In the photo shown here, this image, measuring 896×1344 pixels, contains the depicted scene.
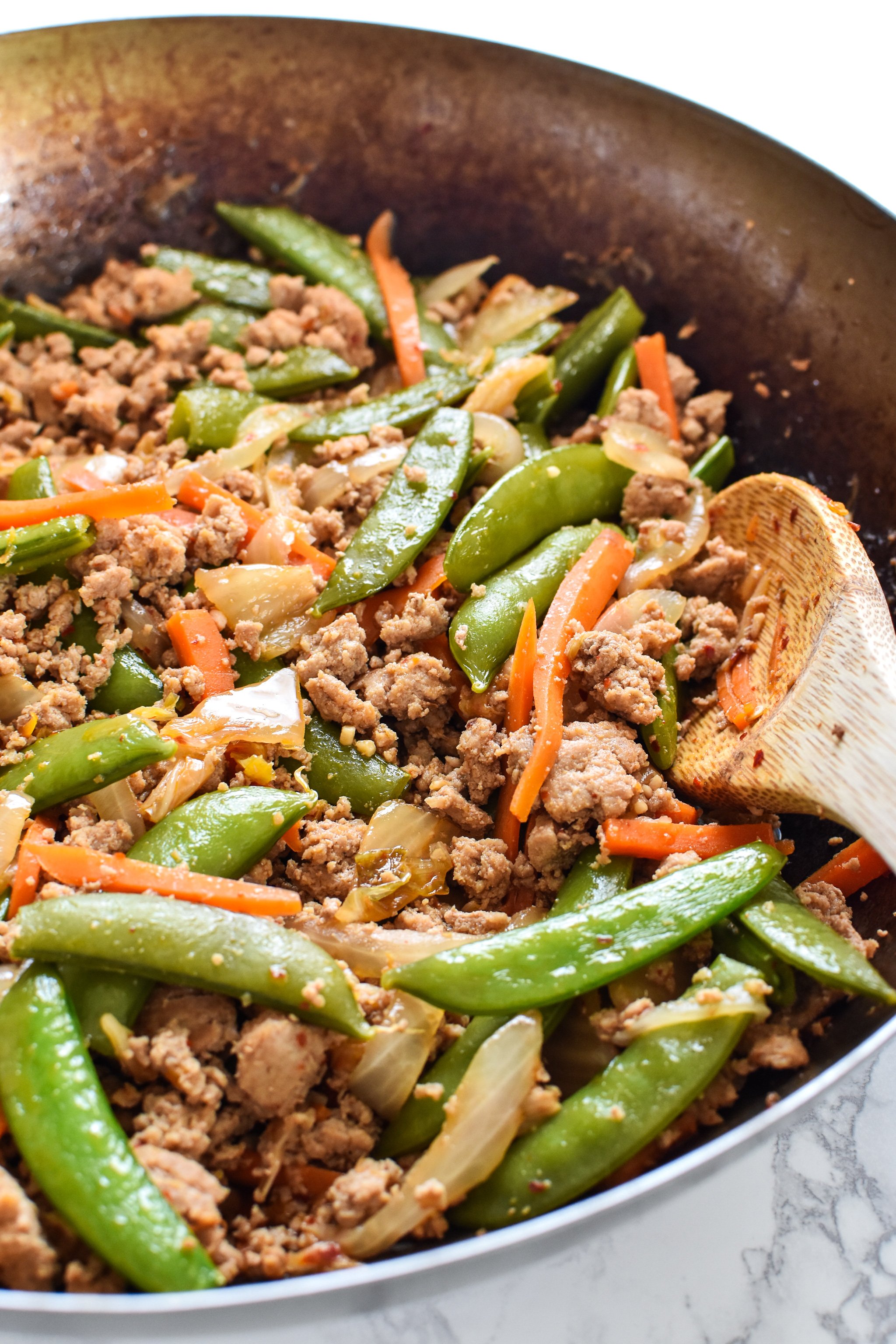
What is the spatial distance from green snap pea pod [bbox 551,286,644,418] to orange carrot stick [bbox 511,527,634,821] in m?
0.75

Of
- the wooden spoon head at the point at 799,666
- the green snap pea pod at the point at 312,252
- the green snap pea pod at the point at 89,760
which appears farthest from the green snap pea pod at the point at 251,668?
the green snap pea pod at the point at 312,252

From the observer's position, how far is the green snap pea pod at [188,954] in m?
1.95

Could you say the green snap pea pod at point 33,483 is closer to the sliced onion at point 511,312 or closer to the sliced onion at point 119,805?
the sliced onion at point 119,805

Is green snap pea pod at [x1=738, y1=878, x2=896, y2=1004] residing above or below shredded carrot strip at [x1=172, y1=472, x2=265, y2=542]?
below

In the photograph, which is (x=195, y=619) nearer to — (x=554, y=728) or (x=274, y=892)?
(x=274, y=892)

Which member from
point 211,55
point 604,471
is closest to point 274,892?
point 604,471

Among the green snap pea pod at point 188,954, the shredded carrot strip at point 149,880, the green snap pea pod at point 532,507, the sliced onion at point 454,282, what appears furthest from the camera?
the sliced onion at point 454,282

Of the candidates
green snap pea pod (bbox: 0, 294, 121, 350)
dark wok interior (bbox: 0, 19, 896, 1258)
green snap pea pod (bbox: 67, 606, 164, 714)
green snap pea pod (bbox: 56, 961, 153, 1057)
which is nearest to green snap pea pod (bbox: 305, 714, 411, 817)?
green snap pea pod (bbox: 67, 606, 164, 714)

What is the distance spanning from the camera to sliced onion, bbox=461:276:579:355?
3414 mm

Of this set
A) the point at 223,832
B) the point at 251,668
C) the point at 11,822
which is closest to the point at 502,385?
the point at 251,668

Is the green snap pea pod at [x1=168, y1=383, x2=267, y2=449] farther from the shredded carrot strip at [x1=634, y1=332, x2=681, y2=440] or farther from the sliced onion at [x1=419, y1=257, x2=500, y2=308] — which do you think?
the shredded carrot strip at [x1=634, y1=332, x2=681, y2=440]

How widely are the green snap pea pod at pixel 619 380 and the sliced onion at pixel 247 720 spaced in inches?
54.8

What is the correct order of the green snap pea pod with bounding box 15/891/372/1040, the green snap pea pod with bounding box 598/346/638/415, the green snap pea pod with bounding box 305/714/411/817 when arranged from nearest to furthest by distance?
the green snap pea pod with bounding box 15/891/372/1040, the green snap pea pod with bounding box 305/714/411/817, the green snap pea pod with bounding box 598/346/638/415

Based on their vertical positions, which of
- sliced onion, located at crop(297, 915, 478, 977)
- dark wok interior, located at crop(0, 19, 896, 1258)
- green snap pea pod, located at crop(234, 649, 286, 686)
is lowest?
sliced onion, located at crop(297, 915, 478, 977)
